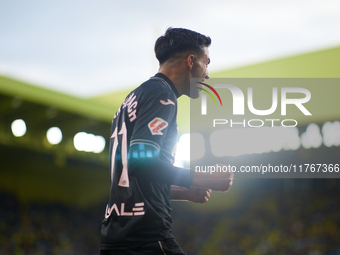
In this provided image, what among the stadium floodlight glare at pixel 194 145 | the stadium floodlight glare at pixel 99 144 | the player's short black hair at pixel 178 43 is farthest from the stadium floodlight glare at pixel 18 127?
the player's short black hair at pixel 178 43

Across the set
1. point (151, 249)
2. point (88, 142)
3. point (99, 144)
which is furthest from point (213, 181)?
point (99, 144)

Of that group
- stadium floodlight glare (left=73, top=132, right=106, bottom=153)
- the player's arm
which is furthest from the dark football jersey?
stadium floodlight glare (left=73, top=132, right=106, bottom=153)

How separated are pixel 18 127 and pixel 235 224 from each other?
966 cm

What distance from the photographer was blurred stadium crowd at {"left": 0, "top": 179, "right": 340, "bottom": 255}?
16.4 m

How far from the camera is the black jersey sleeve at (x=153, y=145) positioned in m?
2.13

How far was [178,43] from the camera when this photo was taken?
260 cm

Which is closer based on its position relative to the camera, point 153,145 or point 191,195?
point 153,145

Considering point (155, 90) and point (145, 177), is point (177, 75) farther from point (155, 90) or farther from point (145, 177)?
point (145, 177)

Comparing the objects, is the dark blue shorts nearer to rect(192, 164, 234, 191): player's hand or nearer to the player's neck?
rect(192, 164, 234, 191): player's hand

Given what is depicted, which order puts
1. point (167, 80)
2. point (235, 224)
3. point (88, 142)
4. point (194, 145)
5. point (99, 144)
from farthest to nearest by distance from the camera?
point (235, 224) → point (194, 145) → point (99, 144) → point (88, 142) → point (167, 80)

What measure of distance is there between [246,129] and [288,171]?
4.11 metres

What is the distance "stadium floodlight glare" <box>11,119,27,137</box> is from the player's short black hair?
1343cm

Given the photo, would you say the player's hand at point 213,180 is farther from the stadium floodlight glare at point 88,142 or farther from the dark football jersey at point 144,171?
the stadium floodlight glare at point 88,142

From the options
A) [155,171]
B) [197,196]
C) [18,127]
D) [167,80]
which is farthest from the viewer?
[18,127]
